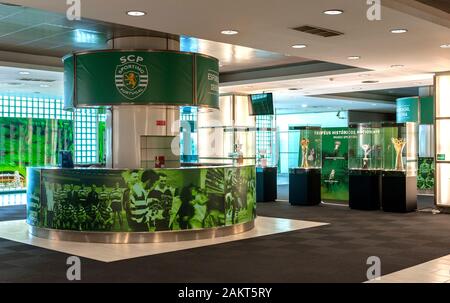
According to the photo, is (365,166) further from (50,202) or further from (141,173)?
(50,202)

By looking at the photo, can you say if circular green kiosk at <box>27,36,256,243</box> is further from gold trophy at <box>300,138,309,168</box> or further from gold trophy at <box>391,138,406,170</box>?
gold trophy at <box>300,138,309,168</box>

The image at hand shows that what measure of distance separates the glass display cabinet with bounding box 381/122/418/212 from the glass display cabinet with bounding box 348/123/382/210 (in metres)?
0.21

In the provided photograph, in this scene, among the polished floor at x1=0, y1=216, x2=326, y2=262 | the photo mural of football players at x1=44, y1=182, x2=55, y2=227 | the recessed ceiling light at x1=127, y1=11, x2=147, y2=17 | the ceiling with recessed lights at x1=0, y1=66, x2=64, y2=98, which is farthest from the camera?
the ceiling with recessed lights at x1=0, y1=66, x2=64, y2=98

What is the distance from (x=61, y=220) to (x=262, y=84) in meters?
7.61

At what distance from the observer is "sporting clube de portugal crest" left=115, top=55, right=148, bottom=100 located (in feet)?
29.8

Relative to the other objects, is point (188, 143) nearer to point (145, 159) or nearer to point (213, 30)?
point (145, 159)

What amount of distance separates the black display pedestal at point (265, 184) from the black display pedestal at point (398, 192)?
10.9 ft

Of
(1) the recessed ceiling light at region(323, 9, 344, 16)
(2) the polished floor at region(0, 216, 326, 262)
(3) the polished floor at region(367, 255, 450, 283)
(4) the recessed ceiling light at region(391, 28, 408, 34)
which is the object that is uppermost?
(1) the recessed ceiling light at region(323, 9, 344, 16)

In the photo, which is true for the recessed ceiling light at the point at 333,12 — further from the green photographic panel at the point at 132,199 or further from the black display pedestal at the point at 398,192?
the black display pedestal at the point at 398,192

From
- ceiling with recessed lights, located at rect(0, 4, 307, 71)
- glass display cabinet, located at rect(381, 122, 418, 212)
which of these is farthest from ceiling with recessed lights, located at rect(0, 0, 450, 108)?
glass display cabinet, located at rect(381, 122, 418, 212)

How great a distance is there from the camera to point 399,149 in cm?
1276

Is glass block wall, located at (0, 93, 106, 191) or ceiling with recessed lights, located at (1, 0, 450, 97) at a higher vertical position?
ceiling with recessed lights, located at (1, 0, 450, 97)

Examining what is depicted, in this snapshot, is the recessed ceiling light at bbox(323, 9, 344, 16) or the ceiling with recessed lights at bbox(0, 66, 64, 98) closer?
the recessed ceiling light at bbox(323, 9, 344, 16)

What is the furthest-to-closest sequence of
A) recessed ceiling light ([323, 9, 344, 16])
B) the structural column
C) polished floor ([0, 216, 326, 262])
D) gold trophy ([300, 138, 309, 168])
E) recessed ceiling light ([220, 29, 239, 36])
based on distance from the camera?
gold trophy ([300, 138, 309, 168])
the structural column
recessed ceiling light ([220, 29, 239, 36])
polished floor ([0, 216, 326, 262])
recessed ceiling light ([323, 9, 344, 16])
